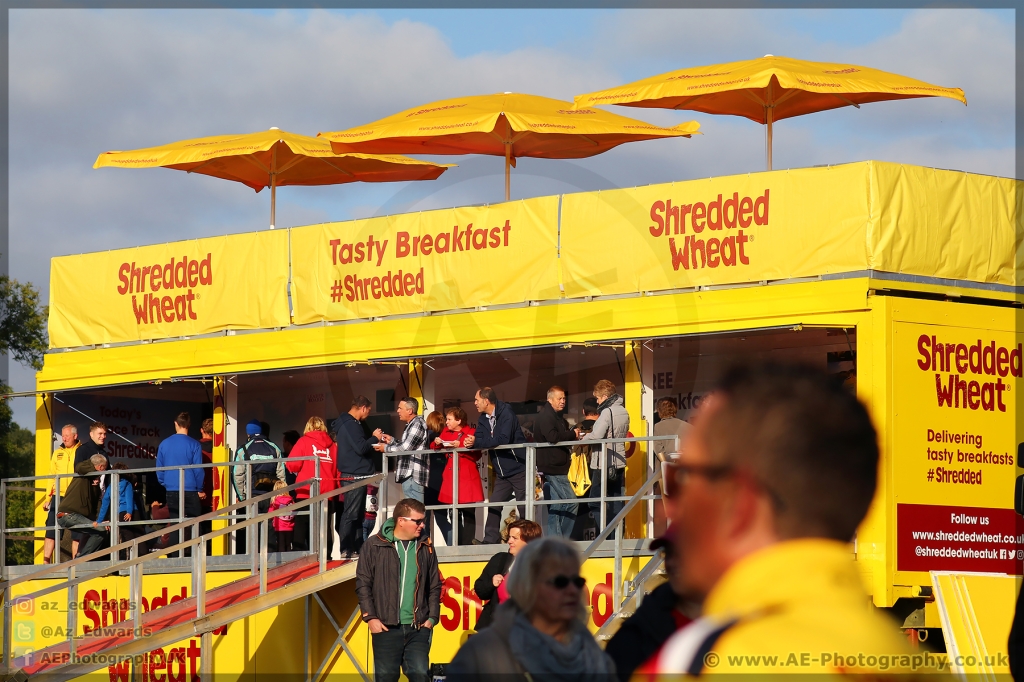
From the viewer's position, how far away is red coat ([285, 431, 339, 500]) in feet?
46.1

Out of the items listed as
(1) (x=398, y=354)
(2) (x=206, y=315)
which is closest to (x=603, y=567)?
(1) (x=398, y=354)

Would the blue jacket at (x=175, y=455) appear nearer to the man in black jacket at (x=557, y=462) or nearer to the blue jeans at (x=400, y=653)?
the man in black jacket at (x=557, y=462)

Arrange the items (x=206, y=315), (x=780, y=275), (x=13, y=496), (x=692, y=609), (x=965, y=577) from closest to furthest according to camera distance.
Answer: (x=692, y=609), (x=965, y=577), (x=780, y=275), (x=206, y=315), (x=13, y=496)

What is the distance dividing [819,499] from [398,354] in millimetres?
13080

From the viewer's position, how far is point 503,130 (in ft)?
52.8

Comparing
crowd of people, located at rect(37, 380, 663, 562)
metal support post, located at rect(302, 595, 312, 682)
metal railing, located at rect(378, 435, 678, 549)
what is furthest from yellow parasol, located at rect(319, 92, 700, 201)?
metal support post, located at rect(302, 595, 312, 682)

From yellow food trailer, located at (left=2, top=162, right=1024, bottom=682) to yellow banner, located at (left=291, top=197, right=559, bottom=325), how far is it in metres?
0.02

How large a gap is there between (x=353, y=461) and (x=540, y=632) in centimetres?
966

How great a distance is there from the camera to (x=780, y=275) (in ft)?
42.0

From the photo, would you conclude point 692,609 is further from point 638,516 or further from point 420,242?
point 420,242

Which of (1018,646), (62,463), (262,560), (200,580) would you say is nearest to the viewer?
(1018,646)

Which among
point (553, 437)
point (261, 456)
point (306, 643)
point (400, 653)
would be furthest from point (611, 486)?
point (261, 456)

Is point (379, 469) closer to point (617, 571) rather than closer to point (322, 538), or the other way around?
point (322, 538)

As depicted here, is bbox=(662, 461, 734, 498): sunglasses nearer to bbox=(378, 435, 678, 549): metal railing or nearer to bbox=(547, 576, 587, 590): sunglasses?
bbox=(547, 576, 587, 590): sunglasses
